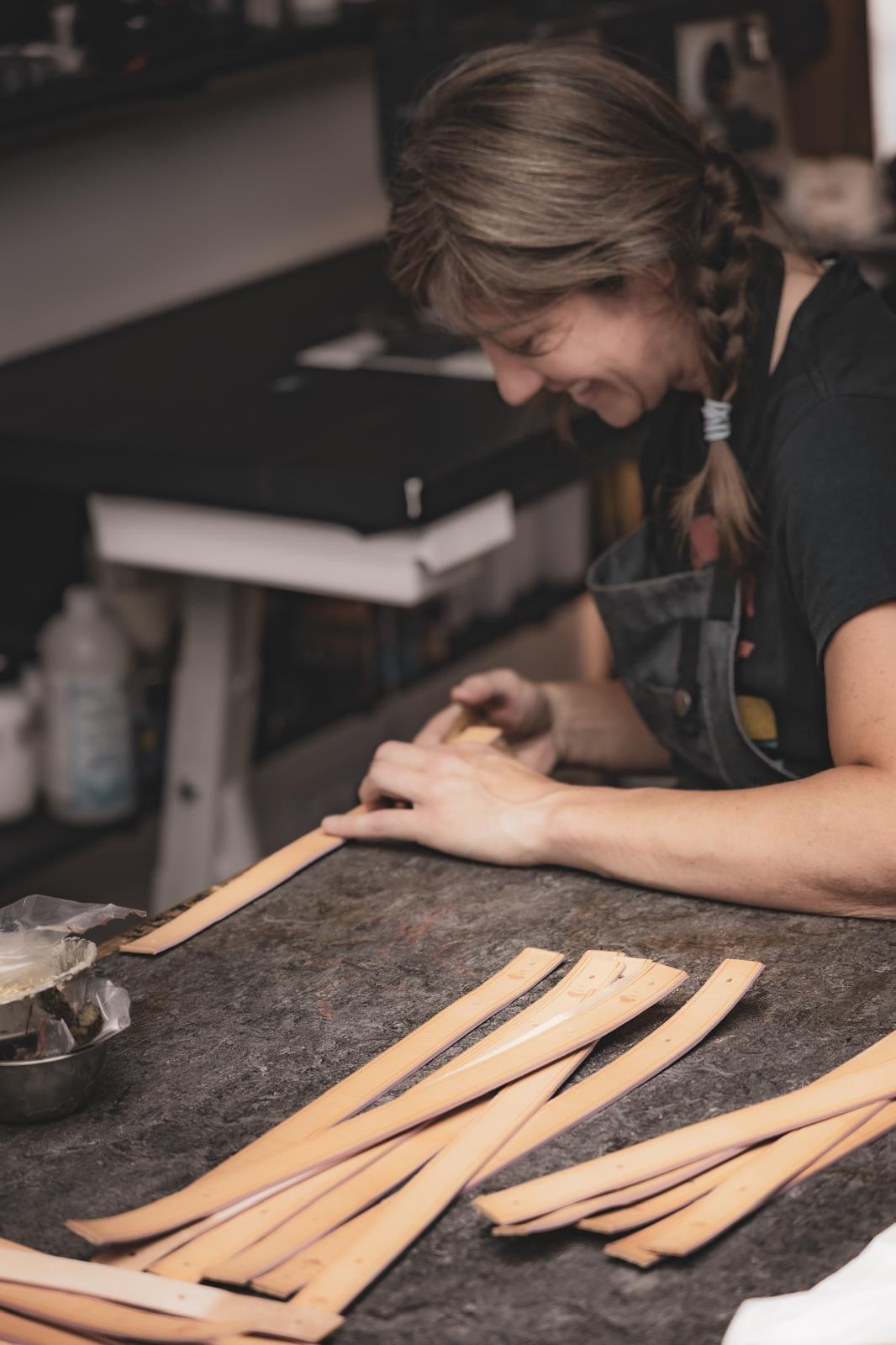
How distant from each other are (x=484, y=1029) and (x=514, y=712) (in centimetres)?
65

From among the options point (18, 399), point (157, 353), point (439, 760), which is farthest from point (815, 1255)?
point (157, 353)

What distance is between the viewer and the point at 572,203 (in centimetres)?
142

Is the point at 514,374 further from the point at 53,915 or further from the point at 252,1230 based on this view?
the point at 252,1230

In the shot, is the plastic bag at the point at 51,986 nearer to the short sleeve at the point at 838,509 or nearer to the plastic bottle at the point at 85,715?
the short sleeve at the point at 838,509

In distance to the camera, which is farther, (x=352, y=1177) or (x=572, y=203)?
(x=572, y=203)

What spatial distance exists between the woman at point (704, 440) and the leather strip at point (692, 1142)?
26 cm

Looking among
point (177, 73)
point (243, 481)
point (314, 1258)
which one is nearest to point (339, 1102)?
point (314, 1258)

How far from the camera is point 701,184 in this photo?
1.50 metres

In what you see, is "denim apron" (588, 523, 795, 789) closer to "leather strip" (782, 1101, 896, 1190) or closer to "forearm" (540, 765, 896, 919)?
"forearm" (540, 765, 896, 919)

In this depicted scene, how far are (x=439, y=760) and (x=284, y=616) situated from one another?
1.50 meters

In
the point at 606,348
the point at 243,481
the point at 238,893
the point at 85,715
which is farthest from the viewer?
the point at 85,715

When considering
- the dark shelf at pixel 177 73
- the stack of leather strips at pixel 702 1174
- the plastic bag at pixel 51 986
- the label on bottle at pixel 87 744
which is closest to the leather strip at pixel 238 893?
the plastic bag at pixel 51 986

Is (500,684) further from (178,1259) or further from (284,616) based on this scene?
(284,616)

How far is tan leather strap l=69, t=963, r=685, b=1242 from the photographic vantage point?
96 cm
